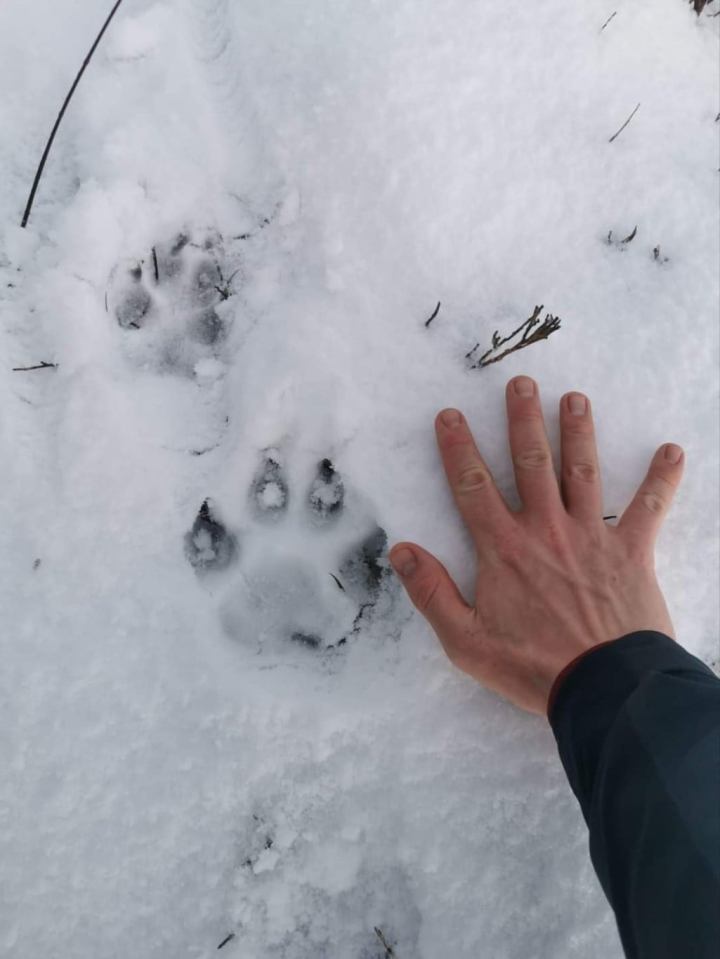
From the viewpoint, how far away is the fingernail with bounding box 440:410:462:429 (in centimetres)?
142

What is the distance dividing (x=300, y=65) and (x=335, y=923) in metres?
1.83

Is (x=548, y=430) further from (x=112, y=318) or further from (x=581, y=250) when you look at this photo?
(x=112, y=318)

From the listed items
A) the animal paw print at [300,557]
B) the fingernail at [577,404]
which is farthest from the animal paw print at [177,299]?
the fingernail at [577,404]

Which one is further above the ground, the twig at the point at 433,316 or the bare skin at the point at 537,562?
the twig at the point at 433,316

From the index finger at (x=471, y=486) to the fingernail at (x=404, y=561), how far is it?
0.14 metres

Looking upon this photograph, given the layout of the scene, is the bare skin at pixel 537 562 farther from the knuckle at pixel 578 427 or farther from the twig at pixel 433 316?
the twig at pixel 433 316

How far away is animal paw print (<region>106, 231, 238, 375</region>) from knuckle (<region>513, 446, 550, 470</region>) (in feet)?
2.33

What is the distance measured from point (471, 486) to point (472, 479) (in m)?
0.01

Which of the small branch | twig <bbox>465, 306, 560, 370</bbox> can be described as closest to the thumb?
twig <bbox>465, 306, 560, 370</bbox>

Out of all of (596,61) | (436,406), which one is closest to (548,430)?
(436,406)

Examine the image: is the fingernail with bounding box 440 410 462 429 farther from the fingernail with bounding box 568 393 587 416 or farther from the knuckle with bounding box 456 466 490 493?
the fingernail with bounding box 568 393 587 416

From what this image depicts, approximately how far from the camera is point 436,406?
147cm

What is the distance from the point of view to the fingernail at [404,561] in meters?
1.35

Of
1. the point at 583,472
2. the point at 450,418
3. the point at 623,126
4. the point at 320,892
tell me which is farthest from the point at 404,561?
the point at 623,126
